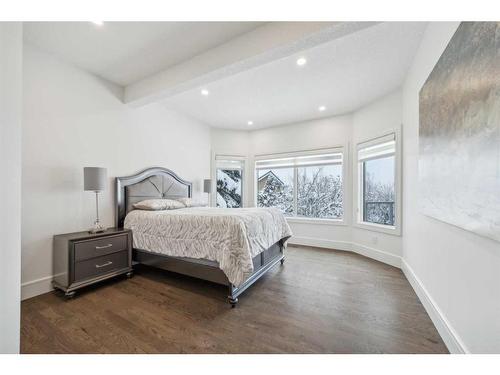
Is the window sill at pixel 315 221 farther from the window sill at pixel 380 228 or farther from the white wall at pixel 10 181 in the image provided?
the white wall at pixel 10 181

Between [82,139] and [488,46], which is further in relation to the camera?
[82,139]

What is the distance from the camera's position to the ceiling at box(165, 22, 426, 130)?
2.12 metres

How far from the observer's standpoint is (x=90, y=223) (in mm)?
2727

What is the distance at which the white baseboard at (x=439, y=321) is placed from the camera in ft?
4.45

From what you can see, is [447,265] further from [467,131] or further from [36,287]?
[36,287]

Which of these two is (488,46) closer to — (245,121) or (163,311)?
(163,311)

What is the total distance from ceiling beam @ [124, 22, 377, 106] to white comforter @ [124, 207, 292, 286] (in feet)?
5.25

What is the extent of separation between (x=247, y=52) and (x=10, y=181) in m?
2.00

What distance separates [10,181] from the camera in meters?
1.02

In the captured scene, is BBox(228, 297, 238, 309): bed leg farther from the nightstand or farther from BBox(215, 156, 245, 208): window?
BBox(215, 156, 245, 208): window

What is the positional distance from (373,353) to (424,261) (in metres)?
1.16

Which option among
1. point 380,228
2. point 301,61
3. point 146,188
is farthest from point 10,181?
point 380,228

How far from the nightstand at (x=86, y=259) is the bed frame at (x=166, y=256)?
311 millimetres

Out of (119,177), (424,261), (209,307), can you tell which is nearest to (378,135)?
(424,261)
